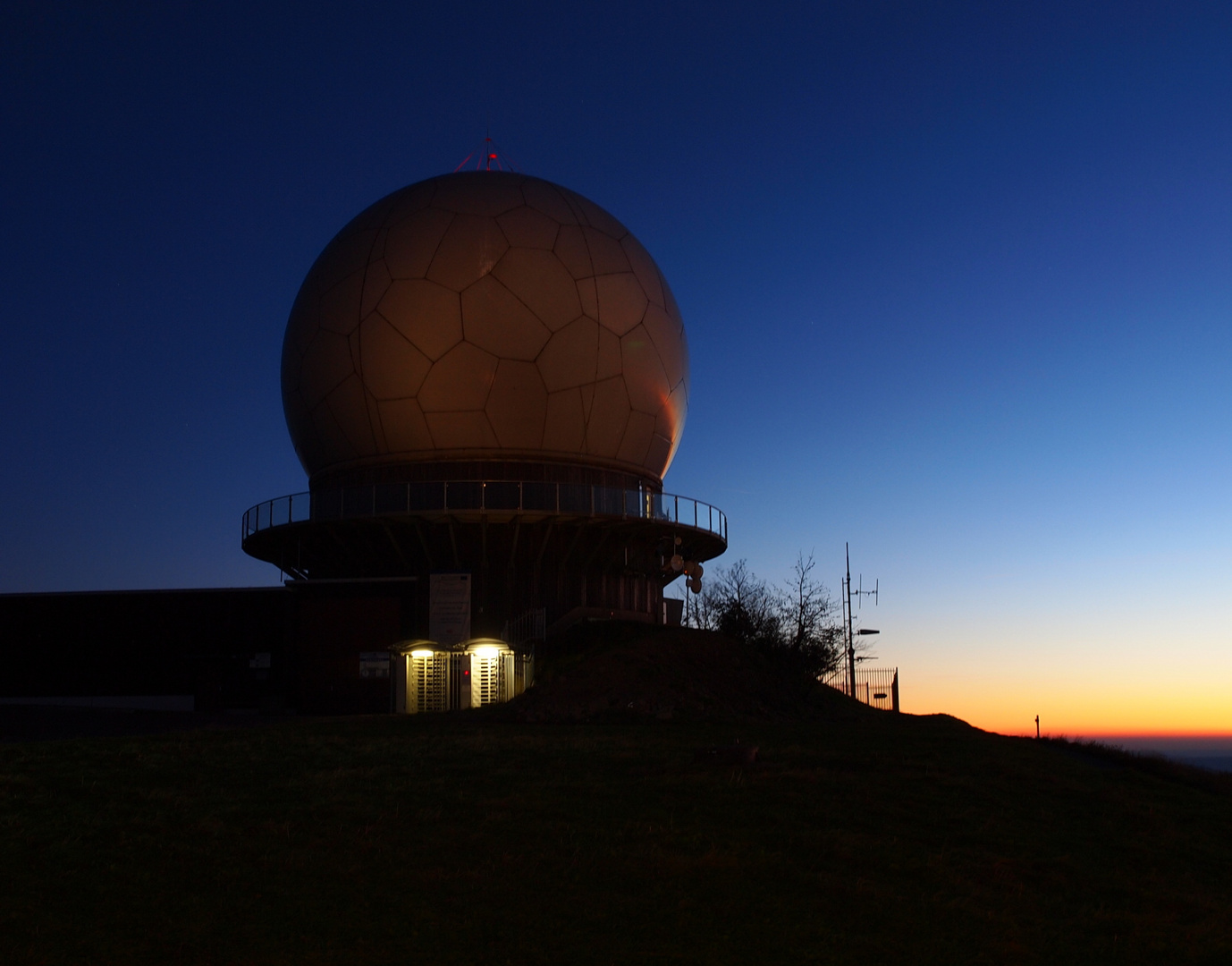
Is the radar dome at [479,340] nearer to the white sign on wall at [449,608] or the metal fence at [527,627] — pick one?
the white sign on wall at [449,608]

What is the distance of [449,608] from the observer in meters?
27.0

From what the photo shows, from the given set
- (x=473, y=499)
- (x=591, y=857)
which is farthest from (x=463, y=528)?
(x=591, y=857)

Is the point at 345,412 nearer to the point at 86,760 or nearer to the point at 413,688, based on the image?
the point at 413,688

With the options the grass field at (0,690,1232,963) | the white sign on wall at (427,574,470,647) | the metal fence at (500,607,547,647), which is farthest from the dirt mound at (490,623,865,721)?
the grass field at (0,690,1232,963)

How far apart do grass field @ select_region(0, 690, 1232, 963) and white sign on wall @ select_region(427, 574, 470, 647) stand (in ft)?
44.1

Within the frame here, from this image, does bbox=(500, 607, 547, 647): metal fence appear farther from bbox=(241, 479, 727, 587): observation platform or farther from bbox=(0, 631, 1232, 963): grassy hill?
bbox=(0, 631, 1232, 963): grassy hill

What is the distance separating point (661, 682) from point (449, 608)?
7.33m

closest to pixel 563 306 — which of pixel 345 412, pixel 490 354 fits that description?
pixel 490 354

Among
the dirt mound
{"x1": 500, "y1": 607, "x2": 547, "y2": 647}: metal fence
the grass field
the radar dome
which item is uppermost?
the radar dome

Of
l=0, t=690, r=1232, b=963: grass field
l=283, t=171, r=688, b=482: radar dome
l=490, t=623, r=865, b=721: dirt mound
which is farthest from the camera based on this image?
l=283, t=171, r=688, b=482: radar dome

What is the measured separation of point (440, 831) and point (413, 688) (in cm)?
1801

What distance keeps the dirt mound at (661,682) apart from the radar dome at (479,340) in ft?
18.1

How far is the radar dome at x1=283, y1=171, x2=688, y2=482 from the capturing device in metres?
27.5

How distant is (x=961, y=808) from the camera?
35.7 feet
